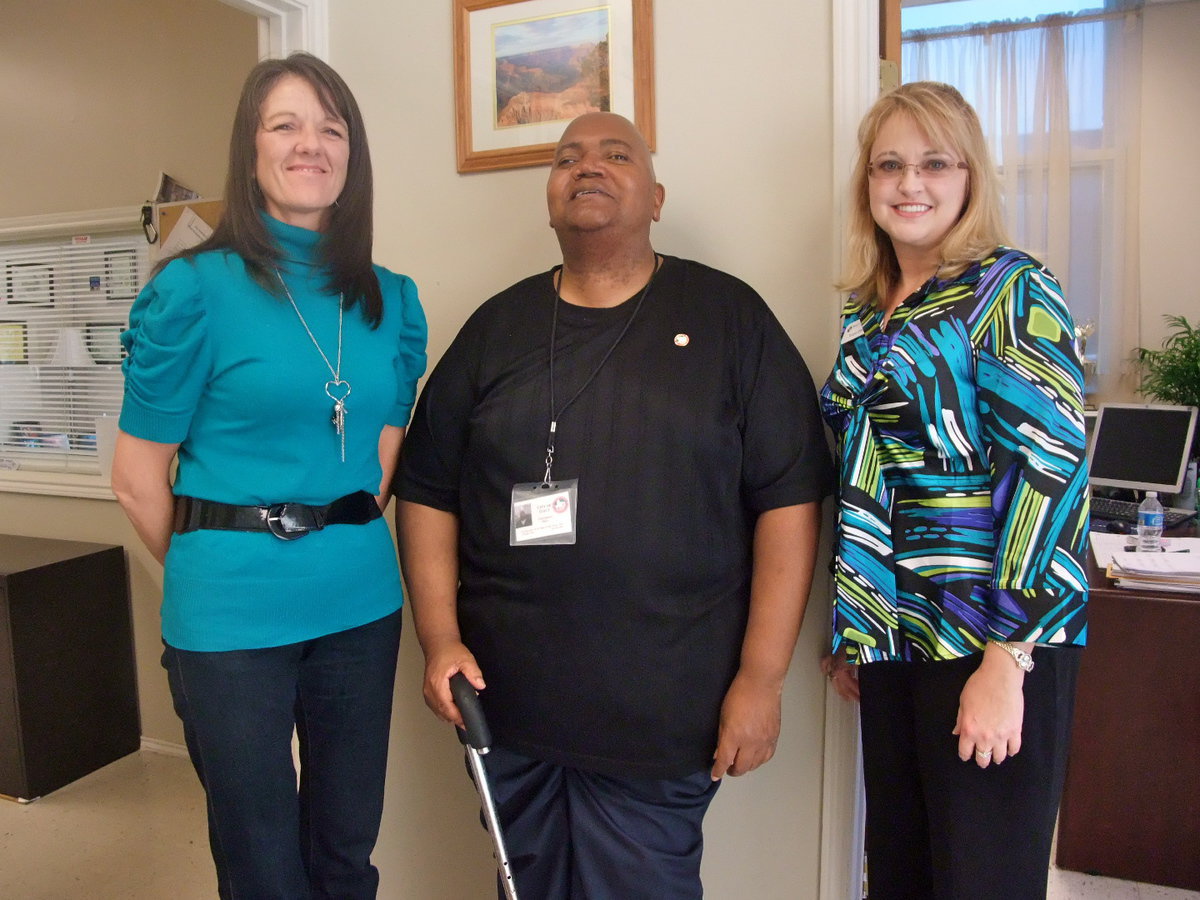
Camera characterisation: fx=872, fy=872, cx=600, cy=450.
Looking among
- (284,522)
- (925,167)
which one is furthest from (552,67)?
(284,522)

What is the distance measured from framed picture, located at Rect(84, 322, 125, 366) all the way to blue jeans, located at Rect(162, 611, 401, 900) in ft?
8.16

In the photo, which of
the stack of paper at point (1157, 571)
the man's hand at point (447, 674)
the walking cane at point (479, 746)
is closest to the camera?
the walking cane at point (479, 746)

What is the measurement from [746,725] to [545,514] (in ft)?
1.54

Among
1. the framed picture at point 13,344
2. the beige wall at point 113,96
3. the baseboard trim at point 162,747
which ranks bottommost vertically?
the baseboard trim at point 162,747

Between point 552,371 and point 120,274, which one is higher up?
point 120,274

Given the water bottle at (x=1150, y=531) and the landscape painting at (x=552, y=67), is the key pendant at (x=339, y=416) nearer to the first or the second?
the landscape painting at (x=552, y=67)

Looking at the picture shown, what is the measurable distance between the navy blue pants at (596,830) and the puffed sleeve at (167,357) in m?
0.78

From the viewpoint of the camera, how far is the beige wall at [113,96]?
3158 mm

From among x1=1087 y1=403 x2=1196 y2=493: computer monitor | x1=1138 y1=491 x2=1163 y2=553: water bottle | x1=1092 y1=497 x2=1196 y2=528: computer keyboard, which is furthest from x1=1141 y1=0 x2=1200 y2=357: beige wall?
x1=1138 y1=491 x2=1163 y2=553: water bottle

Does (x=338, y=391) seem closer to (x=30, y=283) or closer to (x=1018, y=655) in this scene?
(x=1018, y=655)

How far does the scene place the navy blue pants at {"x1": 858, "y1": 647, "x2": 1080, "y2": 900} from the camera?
124 cm

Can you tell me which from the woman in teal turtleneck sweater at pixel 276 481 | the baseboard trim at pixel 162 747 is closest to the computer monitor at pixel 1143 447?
the woman in teal turtleneck sweater at pixel 276 481

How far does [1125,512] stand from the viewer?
324 centimetres

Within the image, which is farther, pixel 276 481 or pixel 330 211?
pixel 330 211
